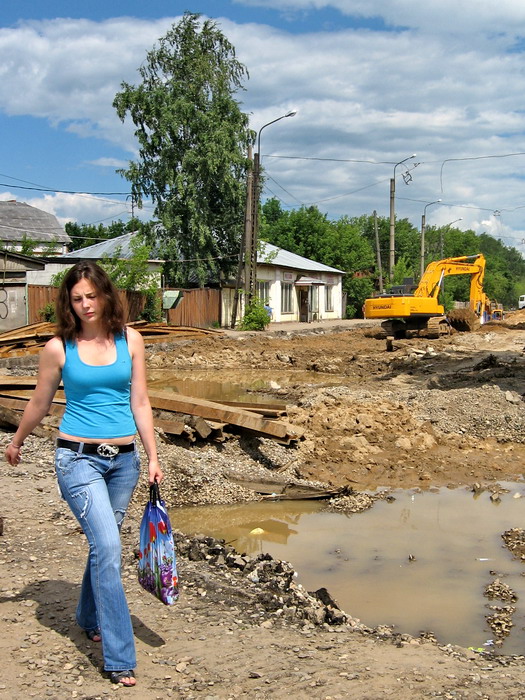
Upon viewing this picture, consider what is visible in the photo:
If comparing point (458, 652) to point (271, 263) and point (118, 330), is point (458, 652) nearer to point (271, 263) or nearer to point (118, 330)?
point (118, 330)


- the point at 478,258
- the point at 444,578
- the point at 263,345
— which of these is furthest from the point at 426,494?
the point at 478,258

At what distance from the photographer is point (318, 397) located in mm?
13062

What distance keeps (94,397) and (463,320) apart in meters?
29.8

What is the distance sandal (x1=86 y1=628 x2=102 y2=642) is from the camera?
3873 millimetres

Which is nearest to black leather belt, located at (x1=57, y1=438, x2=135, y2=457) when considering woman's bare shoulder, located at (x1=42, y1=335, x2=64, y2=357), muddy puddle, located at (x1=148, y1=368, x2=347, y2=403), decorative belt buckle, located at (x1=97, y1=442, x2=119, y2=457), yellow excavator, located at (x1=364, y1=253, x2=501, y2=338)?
decorative belt buckle, located at (x1=97, y1=442, x2=119, y2=457)

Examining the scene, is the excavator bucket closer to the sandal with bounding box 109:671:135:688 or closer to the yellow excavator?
the yellow excavator

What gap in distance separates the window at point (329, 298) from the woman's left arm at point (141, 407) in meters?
46.9

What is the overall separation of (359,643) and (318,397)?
8884mm

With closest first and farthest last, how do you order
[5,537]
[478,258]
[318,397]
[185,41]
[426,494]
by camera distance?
1. [5,537]
2. [426,494]
3. [318,397]
4. [478,258]
5. [185,41]

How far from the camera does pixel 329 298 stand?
51.1 metres

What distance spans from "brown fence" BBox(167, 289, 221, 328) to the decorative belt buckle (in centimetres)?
2954

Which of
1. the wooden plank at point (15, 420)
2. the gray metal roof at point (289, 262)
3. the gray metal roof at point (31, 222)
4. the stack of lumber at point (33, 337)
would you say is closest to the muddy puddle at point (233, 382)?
the stack of lumber at point (33, 337)

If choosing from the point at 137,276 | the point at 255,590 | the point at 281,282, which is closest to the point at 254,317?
the point at 137,276

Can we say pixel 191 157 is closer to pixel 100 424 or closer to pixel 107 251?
pixel 107 251
